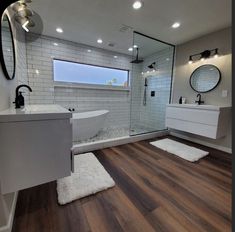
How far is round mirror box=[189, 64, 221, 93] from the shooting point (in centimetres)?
297

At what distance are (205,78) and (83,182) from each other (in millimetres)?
3259

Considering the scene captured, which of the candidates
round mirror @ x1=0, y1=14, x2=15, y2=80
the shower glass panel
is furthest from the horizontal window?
round mirror @ x1=0, y1=14, x2=15, y2=80

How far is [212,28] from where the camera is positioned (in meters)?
2.76

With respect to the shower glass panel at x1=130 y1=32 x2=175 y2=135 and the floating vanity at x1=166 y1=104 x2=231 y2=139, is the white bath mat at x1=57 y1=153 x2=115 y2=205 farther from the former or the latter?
the floating vanity at x1=166 y1=104 x2=231 y2=139

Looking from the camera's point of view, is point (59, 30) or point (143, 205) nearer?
point (143, 205)

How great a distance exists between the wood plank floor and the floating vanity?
78 cm

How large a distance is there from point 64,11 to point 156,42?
7.30 feet

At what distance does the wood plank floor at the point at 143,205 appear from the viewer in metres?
1.28

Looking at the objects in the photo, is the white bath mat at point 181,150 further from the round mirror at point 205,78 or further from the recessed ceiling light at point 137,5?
the recessed ceiling light at point 137,5

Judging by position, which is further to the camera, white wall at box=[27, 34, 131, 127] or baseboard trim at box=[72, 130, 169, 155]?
white wall at box=[27, 34, 131, 127]

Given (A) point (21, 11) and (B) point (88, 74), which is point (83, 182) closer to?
(A) point (21, 11)

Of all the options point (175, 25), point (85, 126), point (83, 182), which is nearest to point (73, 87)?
point (85, 126)

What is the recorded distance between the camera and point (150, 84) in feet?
14.2

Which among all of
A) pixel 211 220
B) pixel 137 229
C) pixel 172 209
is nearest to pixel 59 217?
pixel 137 229
